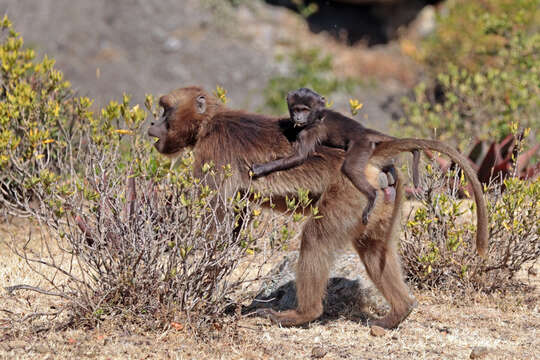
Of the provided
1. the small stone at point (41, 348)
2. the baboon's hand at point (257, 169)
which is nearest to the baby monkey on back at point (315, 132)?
the baboon's hand at point (257, 169)

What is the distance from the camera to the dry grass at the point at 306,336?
437 centimetres

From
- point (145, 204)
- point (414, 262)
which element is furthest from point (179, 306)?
point (414, 262)

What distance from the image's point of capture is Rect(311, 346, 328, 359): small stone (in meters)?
4.54

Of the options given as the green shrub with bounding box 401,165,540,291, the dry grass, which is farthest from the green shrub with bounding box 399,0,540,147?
the dry grass

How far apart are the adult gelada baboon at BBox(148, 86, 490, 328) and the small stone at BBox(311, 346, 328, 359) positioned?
1.38 ft

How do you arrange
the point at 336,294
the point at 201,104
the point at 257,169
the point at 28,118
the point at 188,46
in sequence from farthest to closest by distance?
the point at 188,46 < the point at 28,118 < the point at 336,294 < the point at 201,104 < the point at 257,169

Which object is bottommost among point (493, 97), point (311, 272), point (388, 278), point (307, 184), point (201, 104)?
point (388, 278)

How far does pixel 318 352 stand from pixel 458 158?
157 cm

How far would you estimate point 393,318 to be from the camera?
5.12m

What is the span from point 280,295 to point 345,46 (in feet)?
39.9

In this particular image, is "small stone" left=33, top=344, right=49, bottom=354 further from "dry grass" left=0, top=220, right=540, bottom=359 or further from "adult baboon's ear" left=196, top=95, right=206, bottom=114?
"adult baboon's ear" left=196, top=95, right=206, bottom=114

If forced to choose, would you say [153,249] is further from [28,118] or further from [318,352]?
[28,118]

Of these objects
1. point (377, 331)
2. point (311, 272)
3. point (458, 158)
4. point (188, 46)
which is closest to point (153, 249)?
point (311, 272)

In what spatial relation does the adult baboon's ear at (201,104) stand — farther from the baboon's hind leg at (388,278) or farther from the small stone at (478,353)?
the small stone at (478,353)
